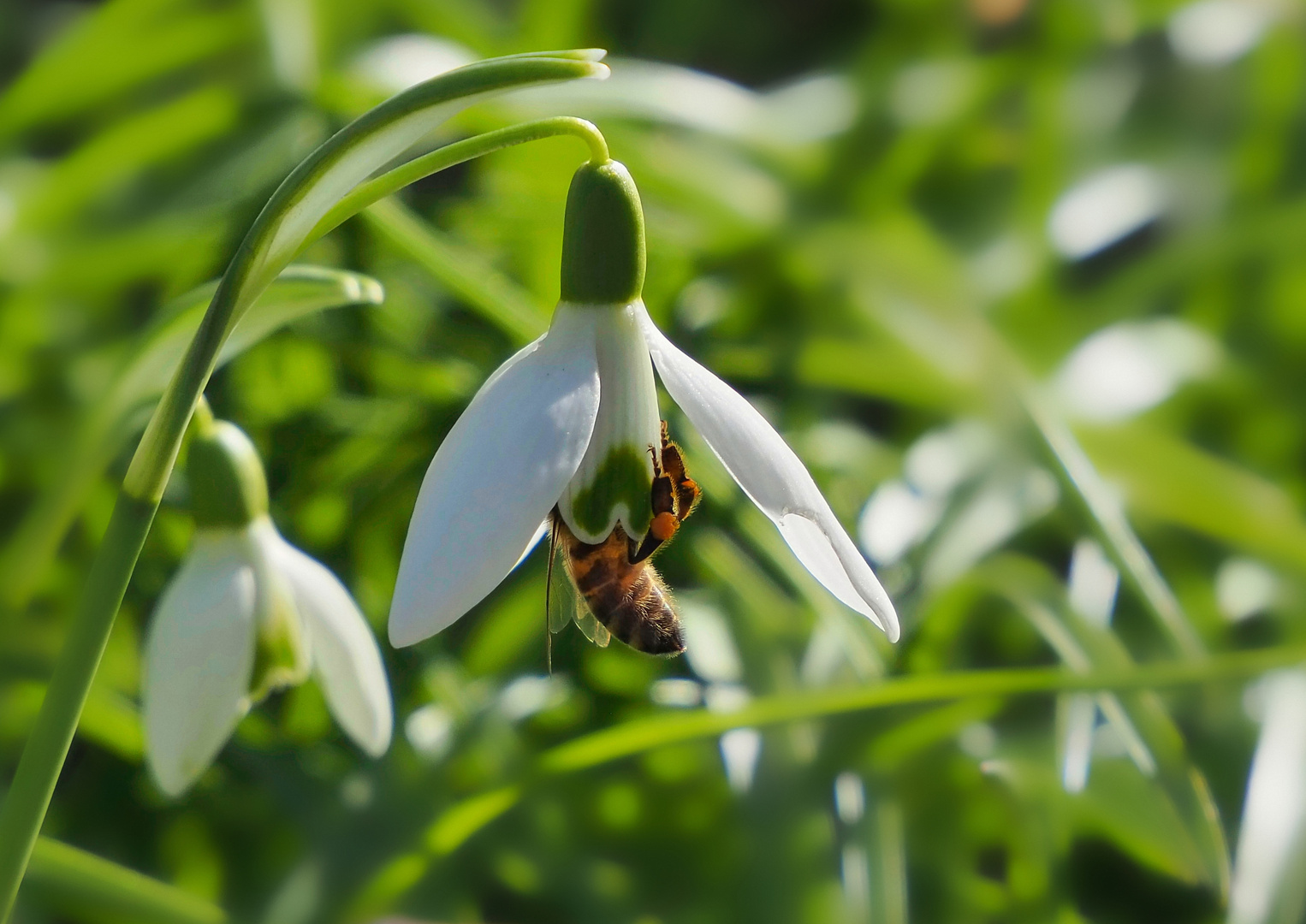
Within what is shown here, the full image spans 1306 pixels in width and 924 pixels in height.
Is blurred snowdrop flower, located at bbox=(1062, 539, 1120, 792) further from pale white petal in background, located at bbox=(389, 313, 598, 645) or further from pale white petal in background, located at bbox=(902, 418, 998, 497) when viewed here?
pale white petal in background, located at bbox=(389, 313, 598, 645)

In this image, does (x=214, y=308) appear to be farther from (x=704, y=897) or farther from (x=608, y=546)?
(x=704, y=897)

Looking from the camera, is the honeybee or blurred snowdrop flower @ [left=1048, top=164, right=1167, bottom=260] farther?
blurred snowdrop flower @ [left=1048, top=164, right=1167, bottom=260]

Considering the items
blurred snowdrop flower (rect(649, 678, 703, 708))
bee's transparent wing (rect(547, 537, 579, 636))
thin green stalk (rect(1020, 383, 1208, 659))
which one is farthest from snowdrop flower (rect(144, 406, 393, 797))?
thin green stalk (rect(1020, 383, 1208, 659))

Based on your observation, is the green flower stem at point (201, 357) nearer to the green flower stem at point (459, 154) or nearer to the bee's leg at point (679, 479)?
the green flower stem at point (459, 154)

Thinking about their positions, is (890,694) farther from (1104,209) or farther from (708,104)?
(1104,209)

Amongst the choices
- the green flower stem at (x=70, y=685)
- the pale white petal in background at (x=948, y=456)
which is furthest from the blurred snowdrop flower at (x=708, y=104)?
the green flower stem at (x=70, y=685)

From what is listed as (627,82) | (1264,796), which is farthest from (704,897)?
(627,82)

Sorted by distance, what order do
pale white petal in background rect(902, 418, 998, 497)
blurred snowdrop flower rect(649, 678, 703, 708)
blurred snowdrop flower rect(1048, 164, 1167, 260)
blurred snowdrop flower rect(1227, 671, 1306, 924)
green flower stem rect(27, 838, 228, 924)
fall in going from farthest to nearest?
blurred snowdrop flower rect(1048, 164, 1167, 260) → pale white petal in background rect(902, 418, 998, 497) → blurred snowdrop flower rect(649, 678, 703, 708) → blurred snowdrop flower rect(1227, 671, 1306, 924) → green flower stem rect(27, 838, 228, 924)
